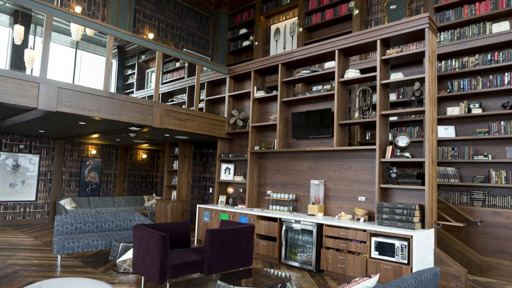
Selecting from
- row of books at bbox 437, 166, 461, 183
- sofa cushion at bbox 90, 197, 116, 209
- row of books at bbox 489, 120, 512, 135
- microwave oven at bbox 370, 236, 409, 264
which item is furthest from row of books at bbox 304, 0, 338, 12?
sofa cushion at bbox 90, 197, 116, 209

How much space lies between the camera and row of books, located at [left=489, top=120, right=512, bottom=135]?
219 inches

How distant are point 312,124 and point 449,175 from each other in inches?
97.6

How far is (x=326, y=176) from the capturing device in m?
5.96

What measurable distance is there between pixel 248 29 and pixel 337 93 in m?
5.24

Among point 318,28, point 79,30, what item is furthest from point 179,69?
point 318,28

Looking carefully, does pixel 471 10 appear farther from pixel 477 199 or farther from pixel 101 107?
pixel 101 107

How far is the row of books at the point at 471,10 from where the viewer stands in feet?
19.3

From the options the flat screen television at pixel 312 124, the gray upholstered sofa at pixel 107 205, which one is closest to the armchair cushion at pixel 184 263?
the flat screen television at pixel 312 124

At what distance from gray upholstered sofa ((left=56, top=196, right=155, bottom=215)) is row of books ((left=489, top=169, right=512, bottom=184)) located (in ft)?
25.8

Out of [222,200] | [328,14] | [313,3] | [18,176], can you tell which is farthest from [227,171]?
[18,176]

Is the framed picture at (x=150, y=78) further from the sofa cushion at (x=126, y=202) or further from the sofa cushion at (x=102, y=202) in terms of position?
the sofa cushion at (x=126, y=202)

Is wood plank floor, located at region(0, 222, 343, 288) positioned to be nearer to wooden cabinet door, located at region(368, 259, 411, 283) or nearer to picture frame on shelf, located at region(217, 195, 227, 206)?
wooden cabinet door, located at region(368, 259, 411, 283)

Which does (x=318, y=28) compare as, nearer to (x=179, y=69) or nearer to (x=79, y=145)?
(x=179, y=69)

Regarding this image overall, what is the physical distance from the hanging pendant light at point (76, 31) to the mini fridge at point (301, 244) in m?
4.15
